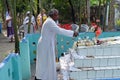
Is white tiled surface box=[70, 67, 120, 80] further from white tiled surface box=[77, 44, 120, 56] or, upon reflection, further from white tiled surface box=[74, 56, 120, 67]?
white tiled surface box=[77, 44, 120, 56]

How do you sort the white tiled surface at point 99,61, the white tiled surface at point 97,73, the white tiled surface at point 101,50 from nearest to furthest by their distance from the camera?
1. the white tiled surface at point 97,73
2. the white tiled surface at point 99,61
3. the white tiled surface at point 101,50

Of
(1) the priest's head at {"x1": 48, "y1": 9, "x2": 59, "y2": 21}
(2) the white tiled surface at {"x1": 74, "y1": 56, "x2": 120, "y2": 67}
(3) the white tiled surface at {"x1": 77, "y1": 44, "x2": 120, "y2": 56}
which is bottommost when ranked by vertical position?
(2) the white tiled surface at {"x1": 74, "y1": 56, "x2": 120, "y2": 67}

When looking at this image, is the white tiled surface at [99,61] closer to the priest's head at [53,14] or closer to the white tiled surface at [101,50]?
the white tiled surface at [101,50]

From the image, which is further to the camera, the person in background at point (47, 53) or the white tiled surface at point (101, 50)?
the person in background at point (47, 53)

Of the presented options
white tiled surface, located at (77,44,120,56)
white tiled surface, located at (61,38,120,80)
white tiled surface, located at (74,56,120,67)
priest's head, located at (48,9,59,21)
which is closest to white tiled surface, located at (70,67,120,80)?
white tiled surface, located at (61,38,120,80)

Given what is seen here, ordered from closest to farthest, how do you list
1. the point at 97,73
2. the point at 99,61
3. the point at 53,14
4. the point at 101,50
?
the point at 97,73
the point at 99,61
the point at 101,50
the point at 53,14

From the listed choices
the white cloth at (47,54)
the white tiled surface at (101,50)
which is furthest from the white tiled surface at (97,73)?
the white cloth at (47,54)

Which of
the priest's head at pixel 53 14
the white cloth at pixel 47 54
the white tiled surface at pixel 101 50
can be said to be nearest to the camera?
the white tiled surface at pixel 101 50

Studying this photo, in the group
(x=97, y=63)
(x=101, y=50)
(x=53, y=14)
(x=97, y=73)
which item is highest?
(x=53, y=14)

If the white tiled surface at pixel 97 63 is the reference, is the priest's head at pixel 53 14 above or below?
above

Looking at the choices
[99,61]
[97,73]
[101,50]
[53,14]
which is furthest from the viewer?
[53,14]

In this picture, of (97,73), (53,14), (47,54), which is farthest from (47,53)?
→ (97,73)

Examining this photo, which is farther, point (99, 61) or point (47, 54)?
→ point (47, 54)

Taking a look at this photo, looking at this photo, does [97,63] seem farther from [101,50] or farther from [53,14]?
[53,14]
